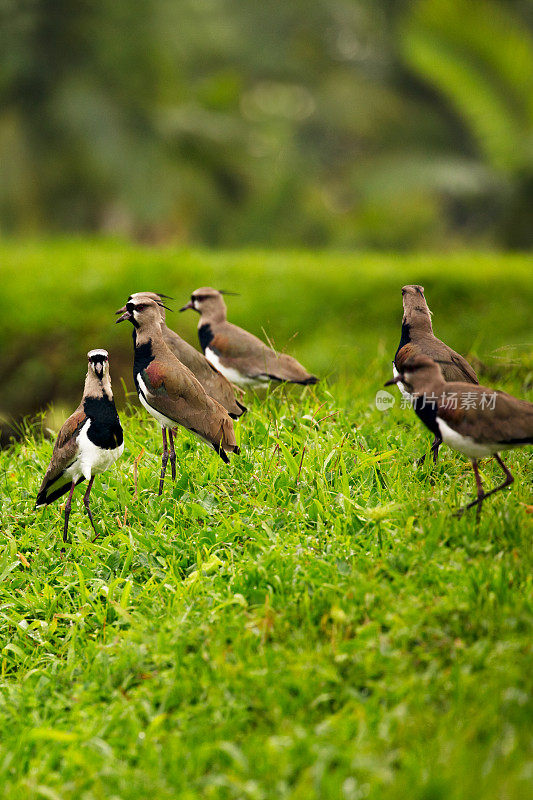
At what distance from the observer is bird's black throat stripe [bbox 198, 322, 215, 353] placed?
5660mm

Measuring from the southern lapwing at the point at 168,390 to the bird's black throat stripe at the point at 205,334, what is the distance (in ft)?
3.79

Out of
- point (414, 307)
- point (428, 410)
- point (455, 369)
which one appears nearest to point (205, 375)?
point (414, 307)

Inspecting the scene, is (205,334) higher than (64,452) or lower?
higher

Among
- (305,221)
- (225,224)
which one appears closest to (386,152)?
(305,221)

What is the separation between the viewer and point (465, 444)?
11.5ft

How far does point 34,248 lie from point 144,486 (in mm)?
7323

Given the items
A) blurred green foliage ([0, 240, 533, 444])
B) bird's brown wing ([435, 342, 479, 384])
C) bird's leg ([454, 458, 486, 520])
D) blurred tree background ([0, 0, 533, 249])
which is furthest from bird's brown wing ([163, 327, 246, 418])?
blurred tree background ([0, 0, 533, 249])

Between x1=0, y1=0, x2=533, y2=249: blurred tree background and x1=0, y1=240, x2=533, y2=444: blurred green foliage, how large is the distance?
4.70 m

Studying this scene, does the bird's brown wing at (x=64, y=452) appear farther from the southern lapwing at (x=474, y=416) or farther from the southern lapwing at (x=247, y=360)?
the southern lapwing at (x=474, y=416)

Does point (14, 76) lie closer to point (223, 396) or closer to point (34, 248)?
point (34, 248)

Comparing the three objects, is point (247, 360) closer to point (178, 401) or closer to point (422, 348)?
point (178, 401)

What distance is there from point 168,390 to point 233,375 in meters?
1.23

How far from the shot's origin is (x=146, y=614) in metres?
3.87

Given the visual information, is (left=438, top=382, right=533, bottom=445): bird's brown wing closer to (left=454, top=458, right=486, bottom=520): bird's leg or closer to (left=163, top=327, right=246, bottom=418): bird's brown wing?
(left=454, top=458, right=486, bottom=520): bird's leg
